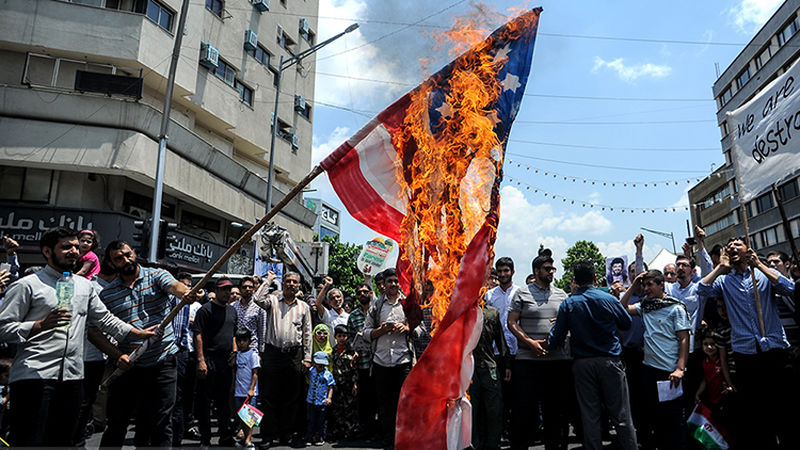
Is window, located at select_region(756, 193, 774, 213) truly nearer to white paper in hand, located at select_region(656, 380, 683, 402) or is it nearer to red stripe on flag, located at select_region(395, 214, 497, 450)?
white paper in hand, located at select_region(656, 380, 683, 402)

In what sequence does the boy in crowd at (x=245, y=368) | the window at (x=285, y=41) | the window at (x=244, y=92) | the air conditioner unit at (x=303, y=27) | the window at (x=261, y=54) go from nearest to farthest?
the boy in crowd at (x=245, y=368), the window at (x=244, y=92), the window at (x=261, y=54), the window at (x=285, y=41), the air conditioner unit at (x=303, y=27)

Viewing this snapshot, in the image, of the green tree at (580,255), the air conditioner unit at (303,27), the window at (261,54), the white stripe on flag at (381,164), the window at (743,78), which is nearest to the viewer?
the white stripe on flag at (381,164)

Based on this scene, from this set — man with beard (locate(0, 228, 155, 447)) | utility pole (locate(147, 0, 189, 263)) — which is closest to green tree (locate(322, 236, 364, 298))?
utility pole (locate(147, 0, 189, 263))

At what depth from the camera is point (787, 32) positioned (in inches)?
1364

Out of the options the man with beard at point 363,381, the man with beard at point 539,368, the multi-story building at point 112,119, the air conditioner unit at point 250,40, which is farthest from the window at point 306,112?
the man with beard at point 539,368

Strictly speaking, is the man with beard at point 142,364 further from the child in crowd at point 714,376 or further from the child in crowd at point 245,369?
the child in crowd at point 714,376

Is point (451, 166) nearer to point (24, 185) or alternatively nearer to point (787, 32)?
point (24, 185)

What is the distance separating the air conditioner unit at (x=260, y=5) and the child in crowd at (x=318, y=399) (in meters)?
25.0

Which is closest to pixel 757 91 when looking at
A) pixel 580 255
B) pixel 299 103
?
pixel 580 255

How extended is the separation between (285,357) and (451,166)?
4.35 m

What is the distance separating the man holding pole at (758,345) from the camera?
5.22 m

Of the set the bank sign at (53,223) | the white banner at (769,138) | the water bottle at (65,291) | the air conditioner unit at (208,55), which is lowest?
the water bottle at (65,291)

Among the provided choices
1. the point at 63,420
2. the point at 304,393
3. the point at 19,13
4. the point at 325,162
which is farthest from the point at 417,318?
the point at 19,13

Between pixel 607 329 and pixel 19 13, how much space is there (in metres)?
21.6
